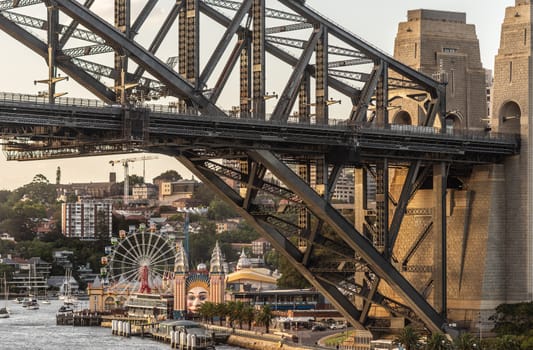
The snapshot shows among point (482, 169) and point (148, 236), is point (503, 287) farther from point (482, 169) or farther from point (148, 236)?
point (148, 236)

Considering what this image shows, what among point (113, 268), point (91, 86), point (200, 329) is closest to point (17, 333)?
point (200, 329)

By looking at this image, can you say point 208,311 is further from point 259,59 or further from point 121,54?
point 121,54

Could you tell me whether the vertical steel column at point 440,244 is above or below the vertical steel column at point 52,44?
below

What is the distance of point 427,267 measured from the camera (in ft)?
265

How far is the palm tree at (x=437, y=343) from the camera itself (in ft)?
253

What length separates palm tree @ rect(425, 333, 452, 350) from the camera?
77.2 m

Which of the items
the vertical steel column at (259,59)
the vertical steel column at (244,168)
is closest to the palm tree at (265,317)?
the vertical steel column at (244,168)

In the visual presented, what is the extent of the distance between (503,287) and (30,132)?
1138 inches

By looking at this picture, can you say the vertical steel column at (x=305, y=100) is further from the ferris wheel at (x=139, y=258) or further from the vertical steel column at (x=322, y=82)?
the ferris wheel at (x=139, y=258)

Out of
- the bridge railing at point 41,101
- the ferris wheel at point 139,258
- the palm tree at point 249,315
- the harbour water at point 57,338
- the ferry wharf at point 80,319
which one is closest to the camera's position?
the bridge railing at point 41,101

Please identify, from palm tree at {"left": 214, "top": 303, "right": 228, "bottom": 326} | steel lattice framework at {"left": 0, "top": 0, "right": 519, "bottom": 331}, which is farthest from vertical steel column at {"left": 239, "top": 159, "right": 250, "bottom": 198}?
palm tree at {"left": 214, "top": 303, "right": 228, "bottom": 326}

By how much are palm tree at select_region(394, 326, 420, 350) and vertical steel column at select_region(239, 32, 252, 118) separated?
13.9 metres

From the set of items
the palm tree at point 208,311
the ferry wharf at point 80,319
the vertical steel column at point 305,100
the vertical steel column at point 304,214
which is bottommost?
the ferry wharf at point 80,319

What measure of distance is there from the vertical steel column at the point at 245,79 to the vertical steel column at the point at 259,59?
10.1 inches
